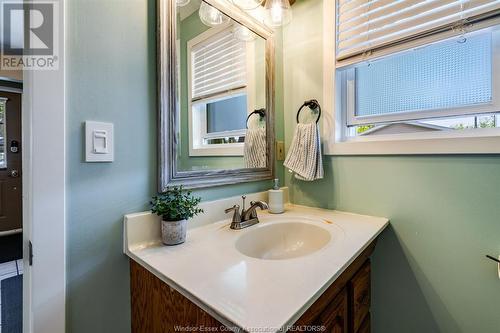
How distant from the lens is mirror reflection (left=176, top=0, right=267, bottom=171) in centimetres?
91

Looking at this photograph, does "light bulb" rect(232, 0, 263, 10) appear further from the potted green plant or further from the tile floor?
the tile floor

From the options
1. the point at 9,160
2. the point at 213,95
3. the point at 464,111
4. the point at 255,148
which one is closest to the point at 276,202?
the point at 255,148

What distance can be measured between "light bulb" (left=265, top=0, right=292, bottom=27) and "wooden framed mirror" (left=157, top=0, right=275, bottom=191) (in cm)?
7

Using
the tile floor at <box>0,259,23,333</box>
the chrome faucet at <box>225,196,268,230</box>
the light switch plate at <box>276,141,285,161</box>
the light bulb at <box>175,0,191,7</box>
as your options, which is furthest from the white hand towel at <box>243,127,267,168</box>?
the tile floor at <box>0,259,23,333</box>

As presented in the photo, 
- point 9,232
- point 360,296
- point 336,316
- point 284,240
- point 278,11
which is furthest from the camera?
point 9,232

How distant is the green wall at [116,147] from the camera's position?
2.16 ft

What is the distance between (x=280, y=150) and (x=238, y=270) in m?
0.89

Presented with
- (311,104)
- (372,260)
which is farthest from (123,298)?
(311,104)

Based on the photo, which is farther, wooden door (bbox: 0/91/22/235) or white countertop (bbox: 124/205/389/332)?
wooden door (bbox: 0/91/22/235)

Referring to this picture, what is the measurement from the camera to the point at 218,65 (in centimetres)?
111

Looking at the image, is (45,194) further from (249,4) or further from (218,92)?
(249,4)

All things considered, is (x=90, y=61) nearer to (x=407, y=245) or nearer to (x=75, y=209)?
(x=75, y=209)

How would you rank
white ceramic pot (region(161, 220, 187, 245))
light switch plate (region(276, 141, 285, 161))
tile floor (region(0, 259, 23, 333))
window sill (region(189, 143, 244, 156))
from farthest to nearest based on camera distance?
1. tile floor (region(0, 259, 23, 333))
2. light switch plate (region(276, 141, 285, 161))
3. window sill (region(189, 143, 244, 156))
4. white ceramic pot (region(161, 220, 187, 245))

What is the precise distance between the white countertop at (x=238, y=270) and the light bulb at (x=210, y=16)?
857 mm
